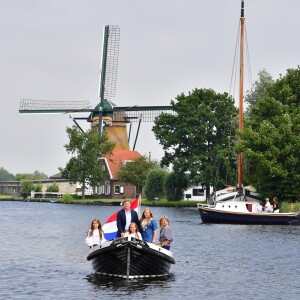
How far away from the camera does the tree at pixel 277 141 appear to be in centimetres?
8200

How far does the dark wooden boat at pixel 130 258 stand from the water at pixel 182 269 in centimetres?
47

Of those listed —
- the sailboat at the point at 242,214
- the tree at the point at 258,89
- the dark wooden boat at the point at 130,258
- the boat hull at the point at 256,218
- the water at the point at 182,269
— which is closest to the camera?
the water at the point at 182,269

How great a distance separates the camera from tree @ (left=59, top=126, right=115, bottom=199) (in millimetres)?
154375

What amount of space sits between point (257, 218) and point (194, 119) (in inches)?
1965

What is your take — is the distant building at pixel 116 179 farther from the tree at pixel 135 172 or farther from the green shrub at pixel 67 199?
the green shrub at pixel 67 199

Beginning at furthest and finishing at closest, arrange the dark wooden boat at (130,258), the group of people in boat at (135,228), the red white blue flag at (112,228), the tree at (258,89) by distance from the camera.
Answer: the tree at (258,89), the red white blue flag at (112,228), the group of people in boat at (135,228), the dark wooden boat at (130,258)

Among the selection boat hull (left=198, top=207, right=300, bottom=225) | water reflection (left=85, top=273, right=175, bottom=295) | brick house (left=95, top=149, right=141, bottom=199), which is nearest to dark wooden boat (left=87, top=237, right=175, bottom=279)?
water reflection (left=85, top=273, right=175, bottom=295)

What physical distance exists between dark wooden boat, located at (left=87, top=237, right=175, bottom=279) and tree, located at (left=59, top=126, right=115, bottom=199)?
4627 inches

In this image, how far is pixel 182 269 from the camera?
132ft

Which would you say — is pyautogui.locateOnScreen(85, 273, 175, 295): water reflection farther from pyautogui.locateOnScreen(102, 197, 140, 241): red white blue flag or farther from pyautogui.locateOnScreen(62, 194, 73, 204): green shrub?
pyautogui.locateOnScreen(62, 194, 73, 204): green shrub

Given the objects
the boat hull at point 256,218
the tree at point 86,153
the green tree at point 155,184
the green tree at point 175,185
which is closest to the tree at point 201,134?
the green tree at point 175,185

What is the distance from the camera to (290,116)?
8512 centimetres

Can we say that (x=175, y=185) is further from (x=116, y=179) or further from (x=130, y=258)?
(x=130, y=258)

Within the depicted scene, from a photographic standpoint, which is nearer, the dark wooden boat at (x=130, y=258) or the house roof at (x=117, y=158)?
the dark wooden boat at (x=130, y=258)
